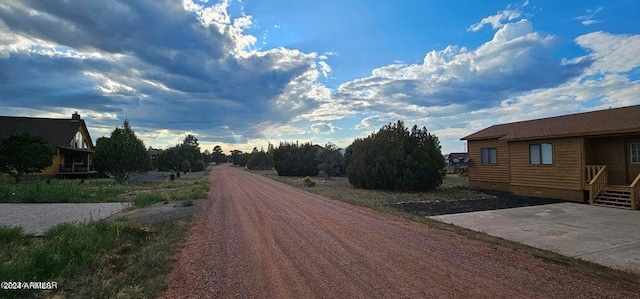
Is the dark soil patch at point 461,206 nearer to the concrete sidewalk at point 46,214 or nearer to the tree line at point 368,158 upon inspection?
the tree line at point 368,158

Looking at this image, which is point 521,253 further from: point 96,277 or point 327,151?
point 327,151

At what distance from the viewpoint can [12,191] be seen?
48.4ft

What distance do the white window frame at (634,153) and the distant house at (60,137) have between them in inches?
1494

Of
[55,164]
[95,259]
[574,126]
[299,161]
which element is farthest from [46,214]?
[299,161]

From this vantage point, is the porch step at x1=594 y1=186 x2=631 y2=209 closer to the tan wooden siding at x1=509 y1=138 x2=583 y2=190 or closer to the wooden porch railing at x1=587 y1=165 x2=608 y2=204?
the wooden porch railing at x1=587 y1=165 x2=608 y2=204

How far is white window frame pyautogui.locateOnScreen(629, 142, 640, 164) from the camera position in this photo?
13.3m

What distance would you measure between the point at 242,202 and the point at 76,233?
21.3ft

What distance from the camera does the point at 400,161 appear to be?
1942cm

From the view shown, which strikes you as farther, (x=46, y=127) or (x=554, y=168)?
(x=46, y=127)

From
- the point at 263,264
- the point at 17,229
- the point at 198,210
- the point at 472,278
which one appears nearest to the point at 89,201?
the point at 198,210

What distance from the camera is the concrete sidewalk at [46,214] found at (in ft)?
28.9

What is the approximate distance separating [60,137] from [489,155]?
36.5m

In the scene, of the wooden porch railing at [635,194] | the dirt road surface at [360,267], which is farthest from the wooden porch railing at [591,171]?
the dirt road surface at [360,267]

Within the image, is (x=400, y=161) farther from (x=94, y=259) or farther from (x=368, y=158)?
(x=94, y=259)
